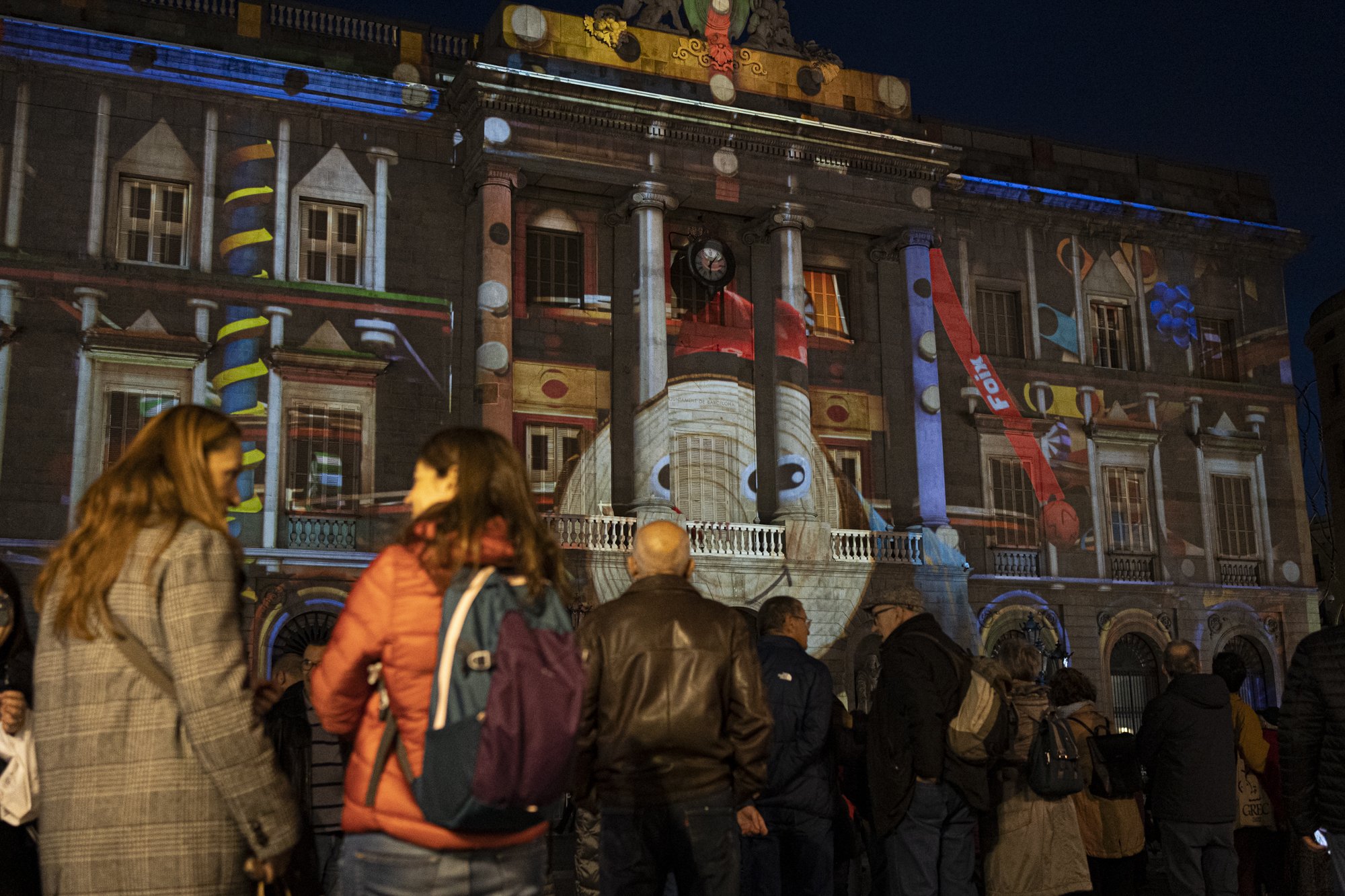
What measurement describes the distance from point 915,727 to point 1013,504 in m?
19.4

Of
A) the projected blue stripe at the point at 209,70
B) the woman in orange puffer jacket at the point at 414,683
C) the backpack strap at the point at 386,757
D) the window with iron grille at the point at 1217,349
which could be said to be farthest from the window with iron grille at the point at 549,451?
the backpack strap at the point at 386,757

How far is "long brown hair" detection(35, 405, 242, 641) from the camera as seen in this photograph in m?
3.67

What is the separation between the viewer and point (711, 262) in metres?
23.6

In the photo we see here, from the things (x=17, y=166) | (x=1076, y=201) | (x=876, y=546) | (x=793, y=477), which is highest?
(x=1076, y=201)

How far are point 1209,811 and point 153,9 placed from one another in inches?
789

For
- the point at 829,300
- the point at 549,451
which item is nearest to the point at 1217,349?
the point at 829,300

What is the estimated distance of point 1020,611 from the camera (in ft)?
81.1

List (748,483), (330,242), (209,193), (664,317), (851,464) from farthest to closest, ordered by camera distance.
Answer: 1. (851,464)
2. (748,483)
3. (664,317)
4. (330,242)
5. (209,193)

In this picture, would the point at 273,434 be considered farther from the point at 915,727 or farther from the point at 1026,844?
the point at 915,727

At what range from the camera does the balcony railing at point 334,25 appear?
71.7 feet

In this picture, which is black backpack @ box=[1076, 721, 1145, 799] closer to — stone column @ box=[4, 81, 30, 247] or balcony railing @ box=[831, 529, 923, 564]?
balcony railing @ box=[831, 529, 923, 564]

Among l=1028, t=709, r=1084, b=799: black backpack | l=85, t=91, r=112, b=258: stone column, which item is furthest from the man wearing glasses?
l=85, t=91, r=112, b=258: stone column

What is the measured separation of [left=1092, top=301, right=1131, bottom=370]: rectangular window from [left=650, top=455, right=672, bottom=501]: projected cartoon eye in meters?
10.4

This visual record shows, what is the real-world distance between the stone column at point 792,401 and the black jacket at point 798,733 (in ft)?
51.9
